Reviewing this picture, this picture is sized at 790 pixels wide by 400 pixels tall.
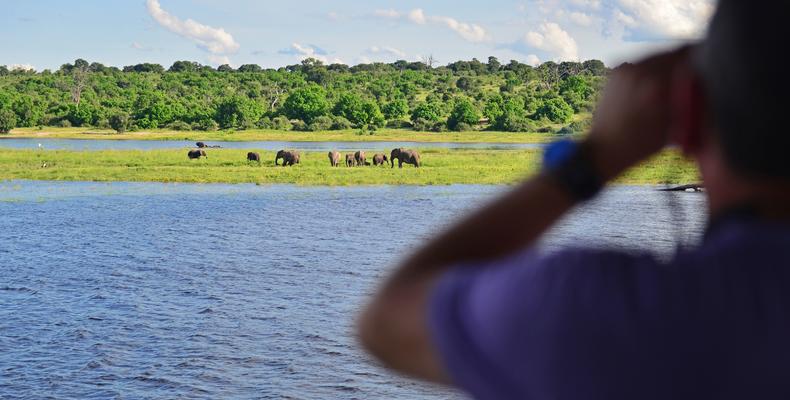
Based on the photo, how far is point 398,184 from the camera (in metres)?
39.2

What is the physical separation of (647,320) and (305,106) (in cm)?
9765

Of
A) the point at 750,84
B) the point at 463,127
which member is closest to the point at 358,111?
the point at 463,127

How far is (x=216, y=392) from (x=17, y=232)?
47.2 feet

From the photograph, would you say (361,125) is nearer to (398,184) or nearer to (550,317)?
(398,184)

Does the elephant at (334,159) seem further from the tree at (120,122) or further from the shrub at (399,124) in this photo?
the tree at (120,122)

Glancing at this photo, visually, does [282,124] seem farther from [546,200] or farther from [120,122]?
[546,200]

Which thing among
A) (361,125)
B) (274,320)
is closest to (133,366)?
(274,320)

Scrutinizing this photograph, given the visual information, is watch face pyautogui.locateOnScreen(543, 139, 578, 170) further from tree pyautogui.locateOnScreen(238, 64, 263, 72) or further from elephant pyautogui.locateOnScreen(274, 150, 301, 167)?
tree pyautogui.locateOnScreen(238, 64, 263, 72)

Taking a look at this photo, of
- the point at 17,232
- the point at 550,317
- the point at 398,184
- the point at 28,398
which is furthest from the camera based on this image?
the point at 398,184

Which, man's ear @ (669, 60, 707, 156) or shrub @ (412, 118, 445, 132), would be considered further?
shrub @ (412, 118, 445, 132)

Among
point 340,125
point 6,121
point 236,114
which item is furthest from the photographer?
point 236,114

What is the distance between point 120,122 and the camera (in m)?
87.2

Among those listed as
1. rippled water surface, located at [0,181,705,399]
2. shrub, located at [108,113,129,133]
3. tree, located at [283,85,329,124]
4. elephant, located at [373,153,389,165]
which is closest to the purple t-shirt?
rippled water surface, located at [0,181,705,399]

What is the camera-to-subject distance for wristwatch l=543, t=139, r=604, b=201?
3.69ft
